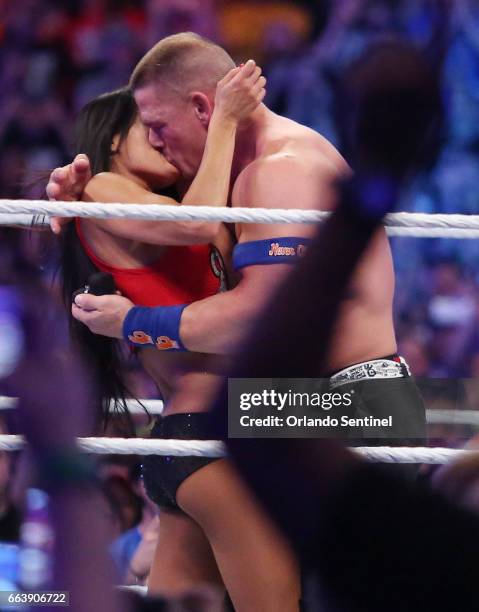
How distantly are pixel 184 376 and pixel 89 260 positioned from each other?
26cm

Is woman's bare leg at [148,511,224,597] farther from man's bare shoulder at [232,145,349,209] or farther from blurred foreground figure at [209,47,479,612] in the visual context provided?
blurred foreground figure at [209,47,479,612]

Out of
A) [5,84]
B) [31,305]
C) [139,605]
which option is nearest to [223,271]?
[139,605]

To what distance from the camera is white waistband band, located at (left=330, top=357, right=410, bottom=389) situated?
147 cm

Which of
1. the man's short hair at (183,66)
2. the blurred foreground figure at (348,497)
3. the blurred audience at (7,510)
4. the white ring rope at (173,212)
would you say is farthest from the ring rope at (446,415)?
the blurred foreground figure at (348,497)

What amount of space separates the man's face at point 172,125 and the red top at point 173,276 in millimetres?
184

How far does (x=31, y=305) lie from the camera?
0.68 m

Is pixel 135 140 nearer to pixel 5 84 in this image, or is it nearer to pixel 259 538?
pixel 259 538

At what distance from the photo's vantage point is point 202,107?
1.67 m

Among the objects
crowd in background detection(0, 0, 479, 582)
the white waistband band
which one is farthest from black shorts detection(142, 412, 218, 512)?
crowd in background detection(0, 0, 479, 582)

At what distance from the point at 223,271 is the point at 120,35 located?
331 cm

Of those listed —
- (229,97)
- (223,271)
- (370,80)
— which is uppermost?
(229,97)

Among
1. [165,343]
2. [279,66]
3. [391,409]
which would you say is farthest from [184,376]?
[279,66]

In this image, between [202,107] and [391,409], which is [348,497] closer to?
[391,409]

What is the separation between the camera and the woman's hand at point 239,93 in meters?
1.51
